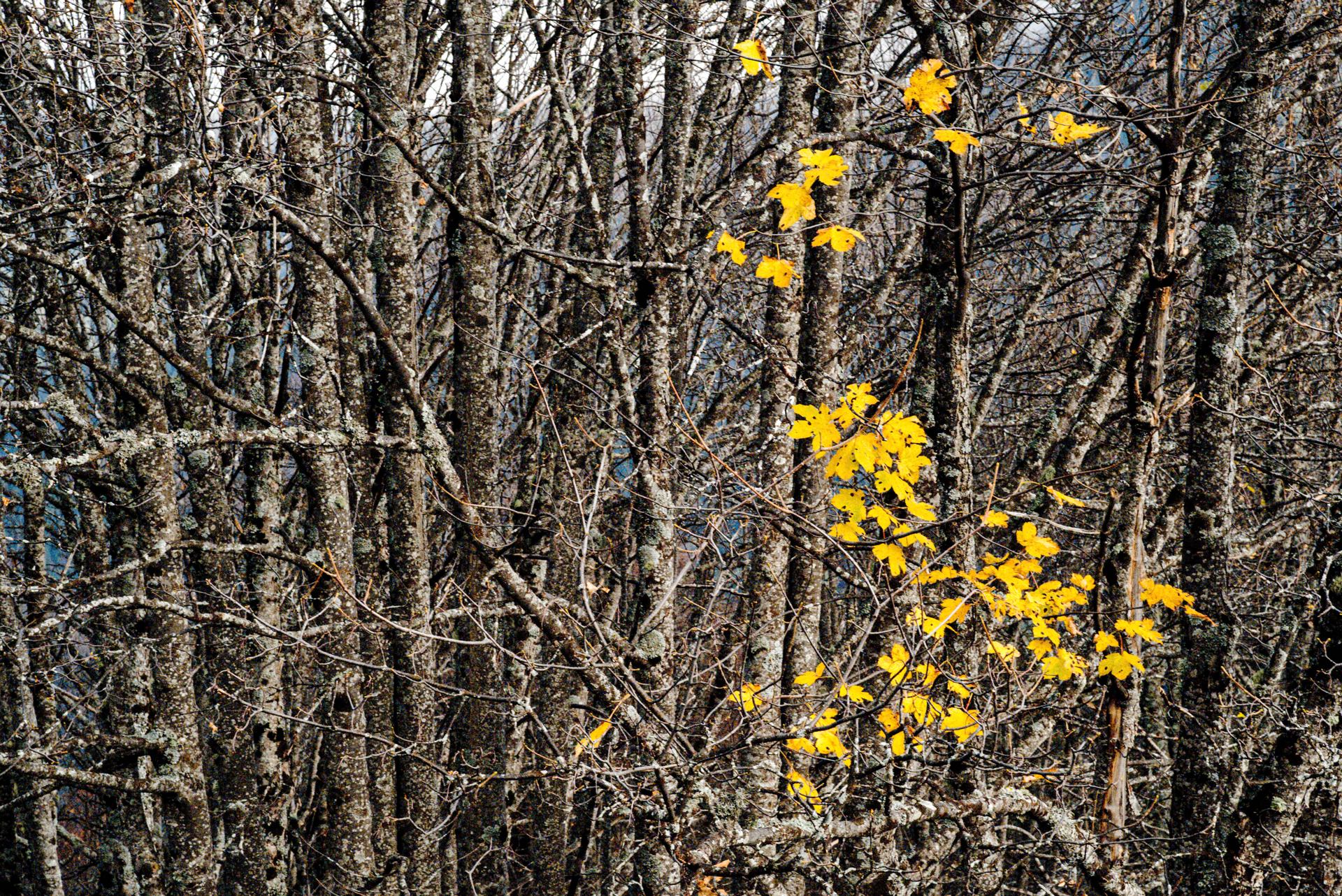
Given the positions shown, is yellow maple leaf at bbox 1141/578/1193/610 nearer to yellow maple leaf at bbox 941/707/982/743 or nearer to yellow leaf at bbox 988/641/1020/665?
yellow leaf at bbox 988/641/1020/665

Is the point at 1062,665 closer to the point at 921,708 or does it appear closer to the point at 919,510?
the point at 921,708

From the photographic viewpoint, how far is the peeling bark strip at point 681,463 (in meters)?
4.11

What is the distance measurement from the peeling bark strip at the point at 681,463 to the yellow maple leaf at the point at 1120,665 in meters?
0.09

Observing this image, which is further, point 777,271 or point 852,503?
point 777,271

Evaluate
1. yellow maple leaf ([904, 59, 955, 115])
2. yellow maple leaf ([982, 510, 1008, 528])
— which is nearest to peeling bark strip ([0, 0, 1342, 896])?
yellow maple leaf ([904, 59, 955, 115])

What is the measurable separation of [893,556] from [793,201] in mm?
1496

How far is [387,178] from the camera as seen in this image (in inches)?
223

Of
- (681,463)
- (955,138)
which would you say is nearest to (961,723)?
(681,463)

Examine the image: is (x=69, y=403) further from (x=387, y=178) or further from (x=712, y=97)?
(x=712, y=97)

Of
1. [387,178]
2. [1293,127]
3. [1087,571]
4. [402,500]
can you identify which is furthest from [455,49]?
[1087,571]

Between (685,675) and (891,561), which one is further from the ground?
(891,561)

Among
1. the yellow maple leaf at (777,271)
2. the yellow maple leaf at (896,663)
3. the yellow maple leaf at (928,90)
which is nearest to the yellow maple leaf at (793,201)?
the yellow maple leaf at (777,271)

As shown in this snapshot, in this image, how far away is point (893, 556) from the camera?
165 inches

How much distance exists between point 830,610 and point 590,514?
9561mm
